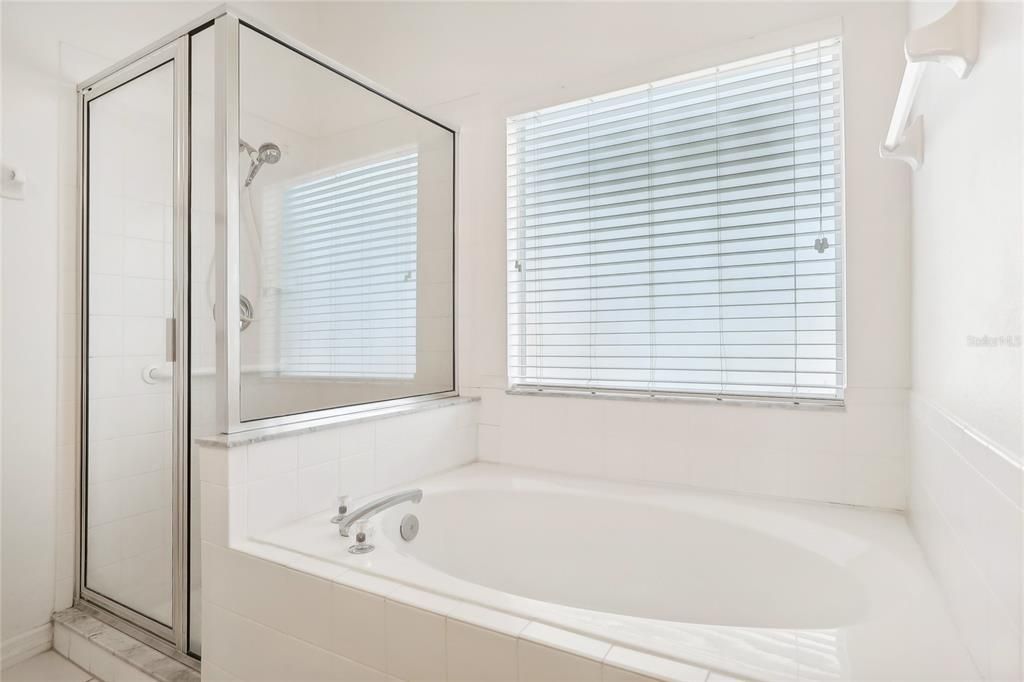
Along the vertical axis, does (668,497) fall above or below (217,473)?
below

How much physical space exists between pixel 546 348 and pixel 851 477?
1122mm

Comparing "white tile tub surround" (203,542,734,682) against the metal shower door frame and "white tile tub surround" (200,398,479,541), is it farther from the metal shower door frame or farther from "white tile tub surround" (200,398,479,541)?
the metal shower door frame

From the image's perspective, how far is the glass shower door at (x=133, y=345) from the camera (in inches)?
→ 67.7

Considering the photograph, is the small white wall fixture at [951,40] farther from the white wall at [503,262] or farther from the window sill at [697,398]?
the window sill at [697,398]

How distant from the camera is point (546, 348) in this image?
2289 mm

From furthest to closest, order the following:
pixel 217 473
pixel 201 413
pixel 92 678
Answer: pixel 92 678, pixel 201 413, pixel 217 473

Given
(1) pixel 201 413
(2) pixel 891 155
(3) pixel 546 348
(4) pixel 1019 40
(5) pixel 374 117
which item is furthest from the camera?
(3) pixel 546 348

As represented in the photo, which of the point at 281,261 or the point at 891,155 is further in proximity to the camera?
the point at 281,261

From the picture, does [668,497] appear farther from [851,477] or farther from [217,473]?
[217,473]

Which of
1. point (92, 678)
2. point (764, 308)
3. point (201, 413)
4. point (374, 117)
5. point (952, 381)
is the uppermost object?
point (374, 117)

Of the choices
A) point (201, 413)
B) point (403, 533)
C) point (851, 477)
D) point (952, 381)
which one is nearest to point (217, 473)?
point (201, 413)

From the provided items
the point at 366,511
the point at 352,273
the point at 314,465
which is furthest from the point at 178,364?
the point at 366,511

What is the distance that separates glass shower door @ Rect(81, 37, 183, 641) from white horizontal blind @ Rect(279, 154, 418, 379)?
339mm

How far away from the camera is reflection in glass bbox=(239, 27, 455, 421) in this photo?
5.34 feet
